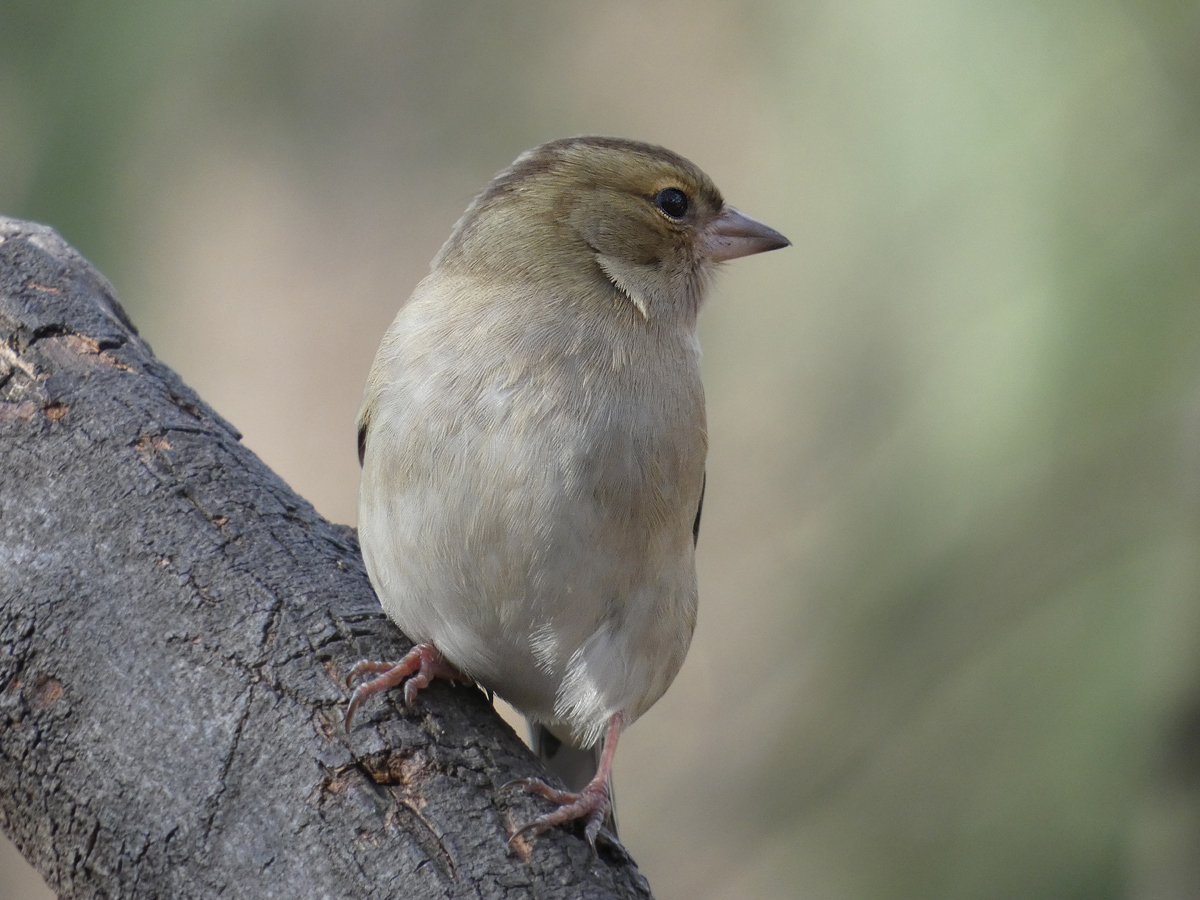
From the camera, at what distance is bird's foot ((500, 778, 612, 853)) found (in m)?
2.36

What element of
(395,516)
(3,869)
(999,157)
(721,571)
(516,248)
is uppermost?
(999,157)

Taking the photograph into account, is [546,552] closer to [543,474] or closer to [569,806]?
[543,474]

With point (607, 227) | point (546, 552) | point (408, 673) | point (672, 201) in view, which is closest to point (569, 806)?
point (408, 673)

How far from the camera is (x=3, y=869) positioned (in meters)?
5.55

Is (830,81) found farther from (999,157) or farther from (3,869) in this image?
(3,869)

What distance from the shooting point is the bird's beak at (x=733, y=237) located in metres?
3.44

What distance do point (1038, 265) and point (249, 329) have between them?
3817 millimetres

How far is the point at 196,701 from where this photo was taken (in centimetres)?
238

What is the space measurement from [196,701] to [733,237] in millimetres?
1997

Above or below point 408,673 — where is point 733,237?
above

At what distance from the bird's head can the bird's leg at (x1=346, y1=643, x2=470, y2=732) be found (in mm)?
990

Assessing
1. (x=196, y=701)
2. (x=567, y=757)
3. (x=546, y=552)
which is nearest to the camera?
(x=196, y=701)

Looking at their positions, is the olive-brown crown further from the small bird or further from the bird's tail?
the bird's tail

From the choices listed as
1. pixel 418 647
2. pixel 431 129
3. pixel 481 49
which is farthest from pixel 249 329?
pixel 418 647
